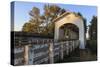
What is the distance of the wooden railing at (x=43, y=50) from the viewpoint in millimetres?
2270

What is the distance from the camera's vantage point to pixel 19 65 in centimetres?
225

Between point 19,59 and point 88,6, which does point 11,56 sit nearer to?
point 19,59

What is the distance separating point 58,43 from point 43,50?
211 millimetres

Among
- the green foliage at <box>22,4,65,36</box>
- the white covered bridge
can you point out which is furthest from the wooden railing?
the green foliage at <box>22,4,65,36</box>

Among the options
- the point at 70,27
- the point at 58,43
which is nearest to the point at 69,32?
the point at 70,27

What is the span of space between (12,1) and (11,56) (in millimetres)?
→ 606

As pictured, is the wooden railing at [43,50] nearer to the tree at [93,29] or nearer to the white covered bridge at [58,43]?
the white covered bridge at [58,43]

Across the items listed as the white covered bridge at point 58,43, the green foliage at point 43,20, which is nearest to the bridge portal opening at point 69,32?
the white covered bridge at point 58,43

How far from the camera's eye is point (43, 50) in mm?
2369

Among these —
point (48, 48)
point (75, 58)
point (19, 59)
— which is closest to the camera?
point (19, 59)

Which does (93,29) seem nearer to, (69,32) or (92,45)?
(92,45)
